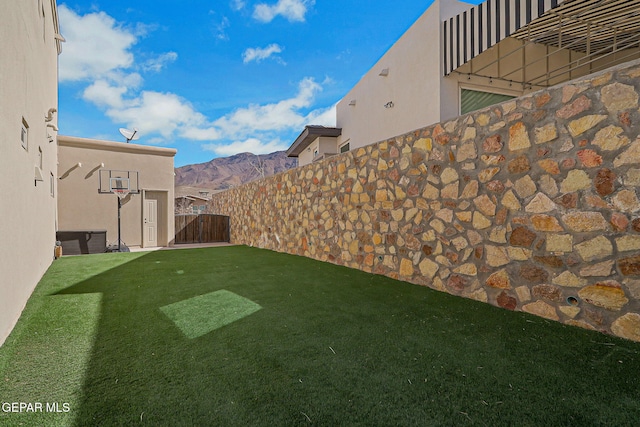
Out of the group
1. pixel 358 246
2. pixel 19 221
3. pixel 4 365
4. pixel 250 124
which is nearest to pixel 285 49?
pixel 358 246

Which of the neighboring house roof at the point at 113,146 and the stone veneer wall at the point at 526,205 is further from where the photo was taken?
the neighboring house roof at the point at 113,146

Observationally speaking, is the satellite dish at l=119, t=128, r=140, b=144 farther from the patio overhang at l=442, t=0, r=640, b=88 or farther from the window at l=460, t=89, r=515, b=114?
the window at l=460, t=89, r=515, b=114

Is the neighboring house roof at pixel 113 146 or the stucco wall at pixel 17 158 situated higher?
the neighboring house roof at pixel 113 146

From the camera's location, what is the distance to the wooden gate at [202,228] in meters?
12.3

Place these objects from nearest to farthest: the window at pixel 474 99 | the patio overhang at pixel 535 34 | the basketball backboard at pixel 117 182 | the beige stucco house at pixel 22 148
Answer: the beige stucco house at pixel 22 148 < the patio overhang at pixel 535 34 < the window at pixel 474 99 < the basketball backboard at pixel 117 182

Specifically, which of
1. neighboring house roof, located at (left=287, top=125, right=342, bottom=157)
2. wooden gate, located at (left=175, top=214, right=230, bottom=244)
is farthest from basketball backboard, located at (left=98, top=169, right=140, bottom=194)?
neighboring house roof, located at (left=287, top=125, right=342, bottom=157)

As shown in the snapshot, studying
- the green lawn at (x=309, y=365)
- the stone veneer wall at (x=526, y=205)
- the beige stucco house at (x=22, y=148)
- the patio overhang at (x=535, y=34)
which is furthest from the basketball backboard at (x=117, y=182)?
the patio overhang at (x=535, y=34)

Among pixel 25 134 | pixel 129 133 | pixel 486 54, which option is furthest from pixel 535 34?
pixel 129 133

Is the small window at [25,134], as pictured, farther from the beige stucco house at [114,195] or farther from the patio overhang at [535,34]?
the beige stucco house at [114,195]

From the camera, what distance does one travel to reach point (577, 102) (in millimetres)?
2459

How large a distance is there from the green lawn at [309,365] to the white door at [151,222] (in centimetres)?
821

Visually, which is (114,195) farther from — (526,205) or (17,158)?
(526,205)

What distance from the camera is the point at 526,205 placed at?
9.22ft

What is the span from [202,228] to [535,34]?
1222 centimetres
